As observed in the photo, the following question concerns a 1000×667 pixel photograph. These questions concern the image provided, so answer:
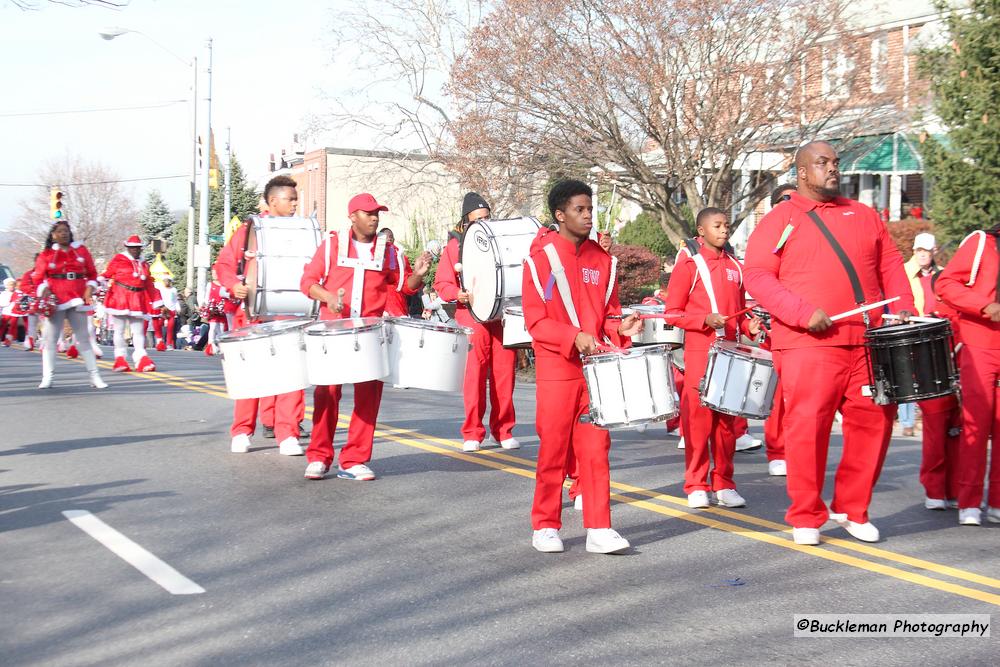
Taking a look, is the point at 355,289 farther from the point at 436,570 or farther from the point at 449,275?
the point at 436,570

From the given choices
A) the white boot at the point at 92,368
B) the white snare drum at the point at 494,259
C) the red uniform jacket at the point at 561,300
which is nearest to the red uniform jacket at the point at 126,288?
the white boot at the point at 92,368

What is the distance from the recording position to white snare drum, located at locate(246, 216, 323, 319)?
10.7 meters

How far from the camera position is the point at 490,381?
11.5 metres

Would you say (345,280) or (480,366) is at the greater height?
(345,280)

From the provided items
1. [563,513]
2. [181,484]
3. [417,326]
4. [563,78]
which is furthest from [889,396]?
[563,78]

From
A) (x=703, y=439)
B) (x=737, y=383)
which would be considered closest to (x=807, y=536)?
(x=737, y=383)

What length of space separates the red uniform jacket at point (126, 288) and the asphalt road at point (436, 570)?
377 inches

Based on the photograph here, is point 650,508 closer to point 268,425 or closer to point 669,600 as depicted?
point 669,600

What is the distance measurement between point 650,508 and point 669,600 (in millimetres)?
2487

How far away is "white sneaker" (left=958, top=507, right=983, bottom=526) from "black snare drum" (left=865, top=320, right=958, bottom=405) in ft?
4.57

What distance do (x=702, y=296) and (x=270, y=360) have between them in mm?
3099

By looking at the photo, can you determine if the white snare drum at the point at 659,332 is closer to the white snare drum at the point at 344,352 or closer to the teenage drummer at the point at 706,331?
the teenage drummer at the point at 706,331

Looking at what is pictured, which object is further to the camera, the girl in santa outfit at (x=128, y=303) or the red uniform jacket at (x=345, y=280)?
the girl in santa outfit at (x=128, y=303)

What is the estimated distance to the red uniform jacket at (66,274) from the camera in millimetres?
17547
